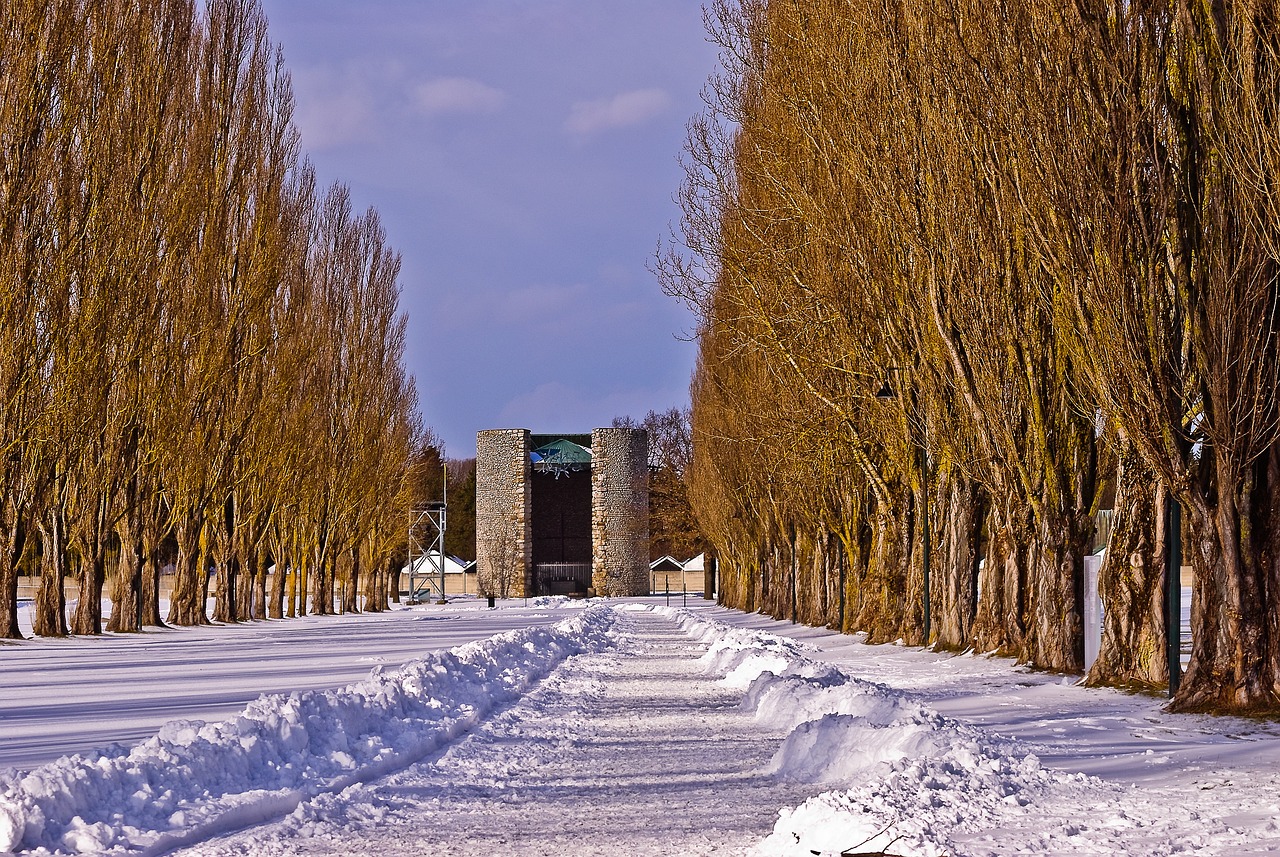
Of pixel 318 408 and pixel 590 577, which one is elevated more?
pixel 318 408

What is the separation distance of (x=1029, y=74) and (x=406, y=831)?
33.9ft

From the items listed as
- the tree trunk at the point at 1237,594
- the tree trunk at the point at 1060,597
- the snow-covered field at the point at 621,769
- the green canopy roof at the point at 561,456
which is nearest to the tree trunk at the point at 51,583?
the snow-covered field at the point at 621,769

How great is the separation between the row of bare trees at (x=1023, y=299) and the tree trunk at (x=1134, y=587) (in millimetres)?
35

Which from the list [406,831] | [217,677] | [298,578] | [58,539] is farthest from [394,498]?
[406,831]

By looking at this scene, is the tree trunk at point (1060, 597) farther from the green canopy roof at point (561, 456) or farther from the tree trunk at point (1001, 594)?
the green canopy roof at point (561, 456)

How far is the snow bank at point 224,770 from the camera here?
22.7 feet

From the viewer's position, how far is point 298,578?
55.4 m

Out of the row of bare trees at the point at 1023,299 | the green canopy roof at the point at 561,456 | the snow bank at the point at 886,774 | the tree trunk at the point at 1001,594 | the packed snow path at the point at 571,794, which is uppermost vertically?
the green canopy roof at the point at 561,456

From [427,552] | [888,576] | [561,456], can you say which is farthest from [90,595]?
[427,552]

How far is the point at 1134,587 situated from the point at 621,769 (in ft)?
26.6

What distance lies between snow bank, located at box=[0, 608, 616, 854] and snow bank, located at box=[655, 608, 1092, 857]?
9.12 ft

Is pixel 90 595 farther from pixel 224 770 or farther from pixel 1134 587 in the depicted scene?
pixel 224 770

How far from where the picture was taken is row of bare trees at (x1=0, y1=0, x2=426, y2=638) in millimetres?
26109

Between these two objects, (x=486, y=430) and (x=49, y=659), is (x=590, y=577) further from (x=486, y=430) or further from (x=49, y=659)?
(x=49, y=659)
